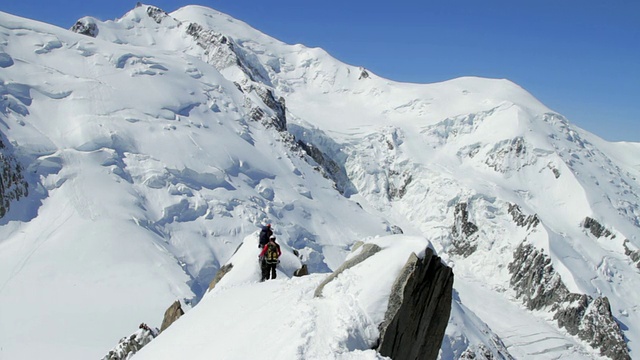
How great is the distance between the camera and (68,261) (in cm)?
3781

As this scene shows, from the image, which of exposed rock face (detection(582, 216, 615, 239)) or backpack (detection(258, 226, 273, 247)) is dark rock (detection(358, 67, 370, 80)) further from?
backpack (detection(258, 226, 273, 247))

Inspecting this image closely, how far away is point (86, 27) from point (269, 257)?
89718 mm

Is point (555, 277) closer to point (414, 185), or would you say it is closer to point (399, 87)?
point (414, 185)

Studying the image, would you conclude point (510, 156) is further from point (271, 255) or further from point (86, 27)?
point (271, 255)

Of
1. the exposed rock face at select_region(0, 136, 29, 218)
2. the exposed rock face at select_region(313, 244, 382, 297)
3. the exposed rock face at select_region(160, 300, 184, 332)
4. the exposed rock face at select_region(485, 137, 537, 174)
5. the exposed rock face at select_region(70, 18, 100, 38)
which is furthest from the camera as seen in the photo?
the exposed rock face at select_region(485, 137, 537, 174)

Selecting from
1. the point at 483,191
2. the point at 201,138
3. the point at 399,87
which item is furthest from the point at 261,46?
the point at 201,138

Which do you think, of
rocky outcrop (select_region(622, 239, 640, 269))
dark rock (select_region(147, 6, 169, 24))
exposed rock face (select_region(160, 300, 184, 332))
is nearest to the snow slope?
exposed rock face (select_region(160, 300, 184, 332))

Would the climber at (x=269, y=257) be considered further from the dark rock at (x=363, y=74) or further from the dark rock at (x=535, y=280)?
the dark rock at (x=363, y=74)

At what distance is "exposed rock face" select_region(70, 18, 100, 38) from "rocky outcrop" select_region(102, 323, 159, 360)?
8553 cm

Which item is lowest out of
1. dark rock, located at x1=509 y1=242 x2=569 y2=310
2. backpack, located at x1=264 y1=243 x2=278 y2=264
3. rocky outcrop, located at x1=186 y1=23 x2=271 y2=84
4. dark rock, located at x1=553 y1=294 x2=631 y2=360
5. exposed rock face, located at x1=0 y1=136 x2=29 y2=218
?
dark rock, located at x1=553 y1=294 x2=631 y2=360

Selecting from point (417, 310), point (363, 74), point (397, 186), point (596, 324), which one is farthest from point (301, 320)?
point (363, 74)

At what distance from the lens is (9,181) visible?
4344 centimetres

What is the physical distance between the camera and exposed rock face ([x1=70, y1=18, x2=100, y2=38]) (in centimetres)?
9288

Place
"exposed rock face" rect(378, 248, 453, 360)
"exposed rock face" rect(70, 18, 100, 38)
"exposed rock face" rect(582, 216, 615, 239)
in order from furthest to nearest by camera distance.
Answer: "exposed rock face" rect(582, 216, 615, 239) < "exposed rock face" rect(70, 18, 100, 38) < "exposed rock face" rect(378, 248, 453, 360)
